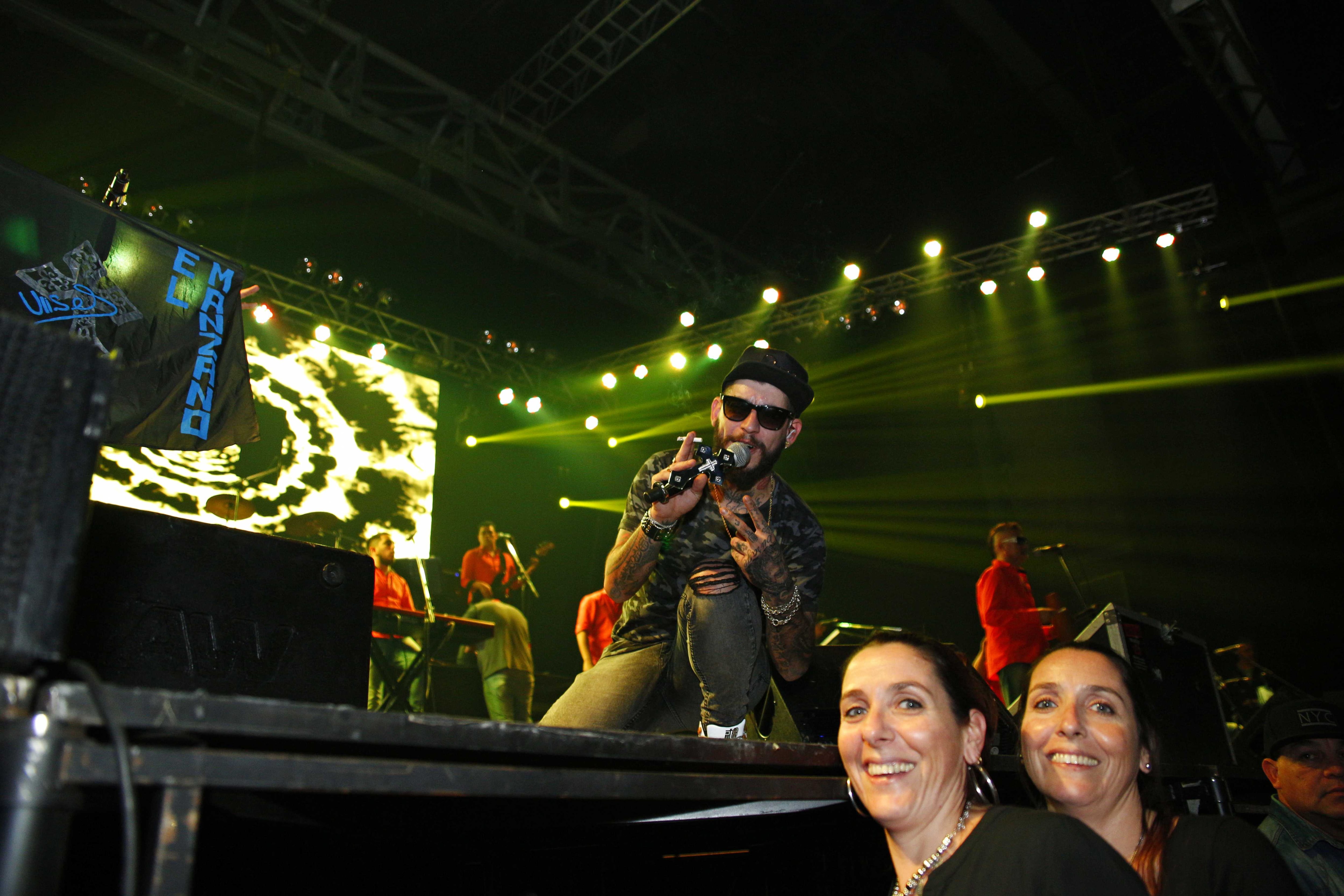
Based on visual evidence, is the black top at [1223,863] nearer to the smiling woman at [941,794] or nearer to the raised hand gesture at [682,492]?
the smiling woman at [941,794]

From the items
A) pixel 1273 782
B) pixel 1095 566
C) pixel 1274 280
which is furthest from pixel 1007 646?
pixel 1274 280

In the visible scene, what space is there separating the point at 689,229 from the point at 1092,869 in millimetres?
9609

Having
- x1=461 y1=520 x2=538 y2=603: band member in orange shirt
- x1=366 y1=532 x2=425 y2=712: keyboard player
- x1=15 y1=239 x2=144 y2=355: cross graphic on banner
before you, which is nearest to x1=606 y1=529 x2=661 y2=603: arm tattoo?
x1=15 y1=239 x2=144 y2=355: cross graphic on banner

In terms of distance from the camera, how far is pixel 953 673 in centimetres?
195

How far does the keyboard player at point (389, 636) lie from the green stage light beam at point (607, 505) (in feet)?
18.0

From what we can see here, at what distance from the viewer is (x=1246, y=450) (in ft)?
32.6

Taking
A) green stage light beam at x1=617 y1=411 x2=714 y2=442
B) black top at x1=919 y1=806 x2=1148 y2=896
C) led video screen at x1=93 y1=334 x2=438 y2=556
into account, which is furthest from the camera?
green stage light beam at x1=617 y1=411 x2=714 y2=442

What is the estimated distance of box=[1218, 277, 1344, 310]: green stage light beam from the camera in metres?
9.76

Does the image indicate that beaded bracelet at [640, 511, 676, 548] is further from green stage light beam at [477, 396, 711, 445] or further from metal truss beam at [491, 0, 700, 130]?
green stage light beam at [477, 396, 711, 445]

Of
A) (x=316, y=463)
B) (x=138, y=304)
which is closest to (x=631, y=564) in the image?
(x=138, y=304)

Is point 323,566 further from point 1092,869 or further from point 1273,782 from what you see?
point 1273,782

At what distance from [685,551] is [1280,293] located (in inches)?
400

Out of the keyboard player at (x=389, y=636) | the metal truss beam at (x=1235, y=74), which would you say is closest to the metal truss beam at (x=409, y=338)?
the keyboard player at (x=389, y=636)

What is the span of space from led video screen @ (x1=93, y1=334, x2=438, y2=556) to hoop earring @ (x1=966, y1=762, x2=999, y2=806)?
7761 millimetres
